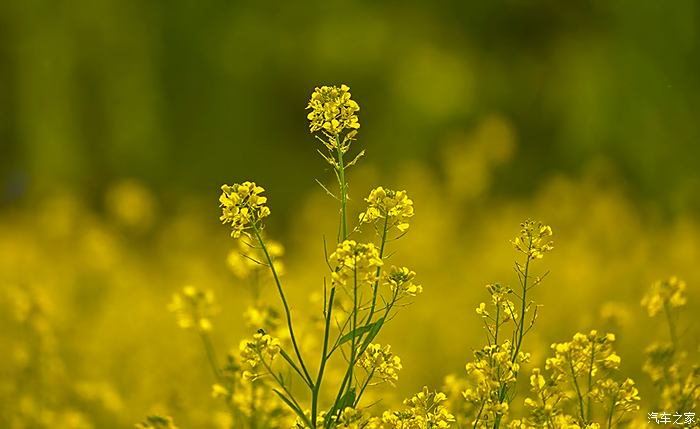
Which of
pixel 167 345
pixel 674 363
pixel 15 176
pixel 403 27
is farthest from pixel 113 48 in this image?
pixel 674 363

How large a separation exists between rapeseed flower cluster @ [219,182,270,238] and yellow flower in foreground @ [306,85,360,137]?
0.17 metres

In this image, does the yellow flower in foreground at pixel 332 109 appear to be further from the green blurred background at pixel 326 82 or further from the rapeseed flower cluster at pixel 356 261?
the green blurred background at pixel 326 82

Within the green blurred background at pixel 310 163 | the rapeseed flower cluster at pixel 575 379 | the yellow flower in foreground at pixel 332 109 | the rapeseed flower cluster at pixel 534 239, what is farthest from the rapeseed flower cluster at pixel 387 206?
the green blurred background at pixel 310 163

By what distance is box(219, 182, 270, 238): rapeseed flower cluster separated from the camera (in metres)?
2.17

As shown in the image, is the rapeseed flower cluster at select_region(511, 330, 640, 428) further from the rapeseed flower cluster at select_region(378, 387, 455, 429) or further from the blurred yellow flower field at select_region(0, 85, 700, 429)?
the rapeseed flower cluster at select_region(378, 387, 455, 429)

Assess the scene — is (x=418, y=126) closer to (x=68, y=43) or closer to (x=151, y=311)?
(x=68, y=43)

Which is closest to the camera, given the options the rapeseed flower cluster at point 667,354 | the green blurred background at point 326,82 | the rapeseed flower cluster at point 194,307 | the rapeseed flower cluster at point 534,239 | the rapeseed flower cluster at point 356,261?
the rapeseed flower cluster at point 356,261

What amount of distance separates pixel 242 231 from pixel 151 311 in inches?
171

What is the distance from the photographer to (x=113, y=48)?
11117mm

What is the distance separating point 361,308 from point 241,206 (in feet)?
1.15

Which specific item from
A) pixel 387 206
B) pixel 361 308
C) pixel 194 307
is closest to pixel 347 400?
pixel 361 308

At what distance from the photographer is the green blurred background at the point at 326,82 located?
339 inches

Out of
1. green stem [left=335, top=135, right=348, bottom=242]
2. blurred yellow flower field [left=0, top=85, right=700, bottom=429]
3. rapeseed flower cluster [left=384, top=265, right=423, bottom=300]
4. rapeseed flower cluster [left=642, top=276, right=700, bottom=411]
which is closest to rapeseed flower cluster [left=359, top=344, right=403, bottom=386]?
blurred yellow flower field [left=0, top=85, right=700, bottom=429]

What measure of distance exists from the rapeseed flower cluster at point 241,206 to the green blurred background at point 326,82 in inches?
253
